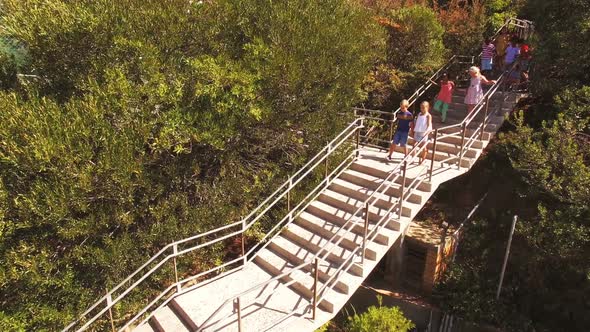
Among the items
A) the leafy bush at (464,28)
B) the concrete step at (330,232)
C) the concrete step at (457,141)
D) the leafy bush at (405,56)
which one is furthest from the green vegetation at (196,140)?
the leafy bush at (464,28)

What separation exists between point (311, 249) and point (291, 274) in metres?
0.58

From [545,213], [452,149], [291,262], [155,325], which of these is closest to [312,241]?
[291,262]

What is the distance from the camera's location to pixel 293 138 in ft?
28.7

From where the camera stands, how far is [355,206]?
7.48 meters

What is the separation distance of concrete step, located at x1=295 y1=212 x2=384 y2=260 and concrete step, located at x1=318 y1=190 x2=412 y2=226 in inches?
16.9

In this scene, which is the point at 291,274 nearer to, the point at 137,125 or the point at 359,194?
the point at 359,194

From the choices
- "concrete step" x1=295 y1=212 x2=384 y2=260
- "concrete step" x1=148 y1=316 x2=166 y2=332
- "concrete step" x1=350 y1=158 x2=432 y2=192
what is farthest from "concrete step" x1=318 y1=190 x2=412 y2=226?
"concrete step" x1=148 y1=316 x2=166 y2=332

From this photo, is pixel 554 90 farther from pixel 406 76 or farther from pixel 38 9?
pixel 38 9

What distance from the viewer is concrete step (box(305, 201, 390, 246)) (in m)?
6.81

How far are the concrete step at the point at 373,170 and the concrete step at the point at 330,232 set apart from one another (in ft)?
4.83

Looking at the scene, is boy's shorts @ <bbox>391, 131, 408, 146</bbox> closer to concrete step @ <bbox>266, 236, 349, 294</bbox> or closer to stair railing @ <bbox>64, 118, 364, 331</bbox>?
stair railing @ <bbox>64, 118, 364, 331</bbox>

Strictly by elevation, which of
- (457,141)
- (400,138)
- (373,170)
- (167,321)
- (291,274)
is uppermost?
(400,138)

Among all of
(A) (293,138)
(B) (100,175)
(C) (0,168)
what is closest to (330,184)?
(A) (293,138)

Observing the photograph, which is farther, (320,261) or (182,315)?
(320,261)
